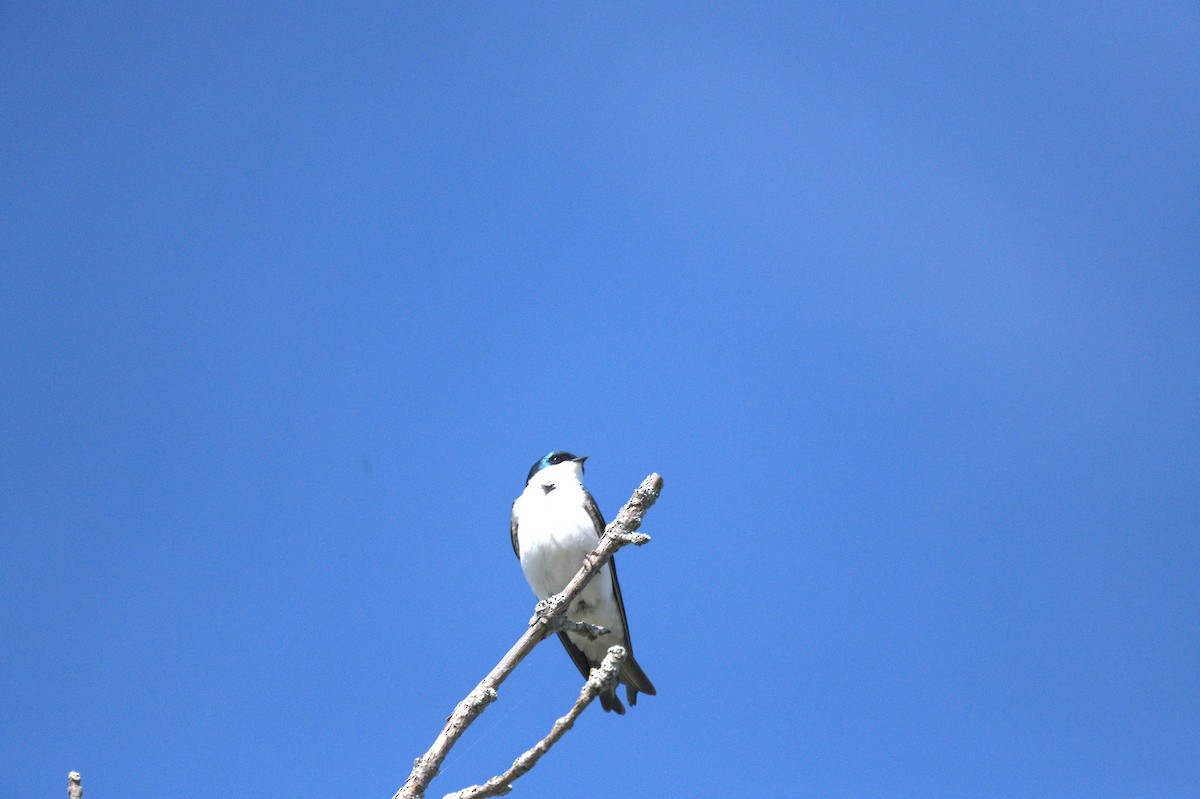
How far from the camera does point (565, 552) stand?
28.1 ft

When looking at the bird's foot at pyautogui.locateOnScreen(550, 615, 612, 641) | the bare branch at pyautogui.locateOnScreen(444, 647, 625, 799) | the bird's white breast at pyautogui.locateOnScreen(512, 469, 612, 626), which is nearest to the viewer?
the bare branch at pyautogui.locateOnScreen(444, 647, 625, 799)

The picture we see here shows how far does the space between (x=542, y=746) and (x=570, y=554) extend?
520 cm

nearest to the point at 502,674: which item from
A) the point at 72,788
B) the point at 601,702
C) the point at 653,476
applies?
the point at 653,476

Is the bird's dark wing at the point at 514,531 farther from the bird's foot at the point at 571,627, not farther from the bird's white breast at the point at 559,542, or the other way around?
the bird's foot at the point at 571,627

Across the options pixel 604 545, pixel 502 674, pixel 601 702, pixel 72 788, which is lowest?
pixel 72 788

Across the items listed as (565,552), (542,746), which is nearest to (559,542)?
(565,552)

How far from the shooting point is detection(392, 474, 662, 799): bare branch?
345 cm

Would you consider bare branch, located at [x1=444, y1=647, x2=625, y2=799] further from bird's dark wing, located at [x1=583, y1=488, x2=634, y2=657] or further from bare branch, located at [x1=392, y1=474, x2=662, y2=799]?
bird's dark wing, located at [x1=583, y1=488, x2=634, y2=657]

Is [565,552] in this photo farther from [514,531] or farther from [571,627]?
[571,627]

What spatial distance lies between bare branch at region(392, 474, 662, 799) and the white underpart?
3.91 meters

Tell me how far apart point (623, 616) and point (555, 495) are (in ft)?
4.07

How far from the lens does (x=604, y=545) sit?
13.6 ft

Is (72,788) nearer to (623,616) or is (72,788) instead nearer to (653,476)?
(653,476)

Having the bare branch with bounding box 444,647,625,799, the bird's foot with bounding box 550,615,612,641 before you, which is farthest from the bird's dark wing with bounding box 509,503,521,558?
the bare branch with bounding box 444,647,625,799
